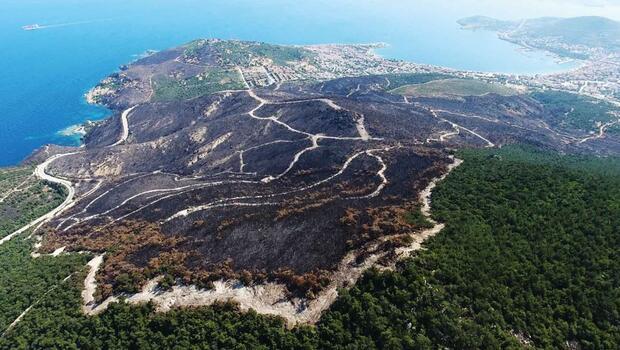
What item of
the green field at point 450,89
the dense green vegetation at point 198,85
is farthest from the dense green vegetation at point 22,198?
the green field at point 450,89

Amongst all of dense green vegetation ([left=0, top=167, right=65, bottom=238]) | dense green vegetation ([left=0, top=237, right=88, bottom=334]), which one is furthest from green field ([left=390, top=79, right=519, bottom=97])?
dense green vegetation ([left=0, top=237, right=88, bottom=334])

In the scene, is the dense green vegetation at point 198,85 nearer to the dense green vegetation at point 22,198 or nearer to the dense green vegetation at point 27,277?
the dense green vegetation at point 22,198

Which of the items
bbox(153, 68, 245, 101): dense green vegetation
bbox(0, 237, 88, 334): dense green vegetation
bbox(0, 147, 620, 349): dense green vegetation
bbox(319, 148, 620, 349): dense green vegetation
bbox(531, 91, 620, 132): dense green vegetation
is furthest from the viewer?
bbox(153, 68, 245, 101): dense green vegetation

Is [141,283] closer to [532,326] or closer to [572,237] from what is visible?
[532,326]

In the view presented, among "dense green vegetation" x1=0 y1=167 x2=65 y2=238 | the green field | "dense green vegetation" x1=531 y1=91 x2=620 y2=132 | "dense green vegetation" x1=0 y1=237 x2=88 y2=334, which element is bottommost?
"dense green vegetation" x1=531 y1=91 x2=620 y2=132

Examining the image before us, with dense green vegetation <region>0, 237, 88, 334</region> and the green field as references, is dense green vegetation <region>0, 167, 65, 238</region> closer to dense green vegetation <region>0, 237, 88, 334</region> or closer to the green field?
dense green vegetation <region>0, 237, 88, 334</region>

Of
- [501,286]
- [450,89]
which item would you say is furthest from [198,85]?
[501,286]

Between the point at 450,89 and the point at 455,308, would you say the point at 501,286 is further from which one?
the point at 450,89
